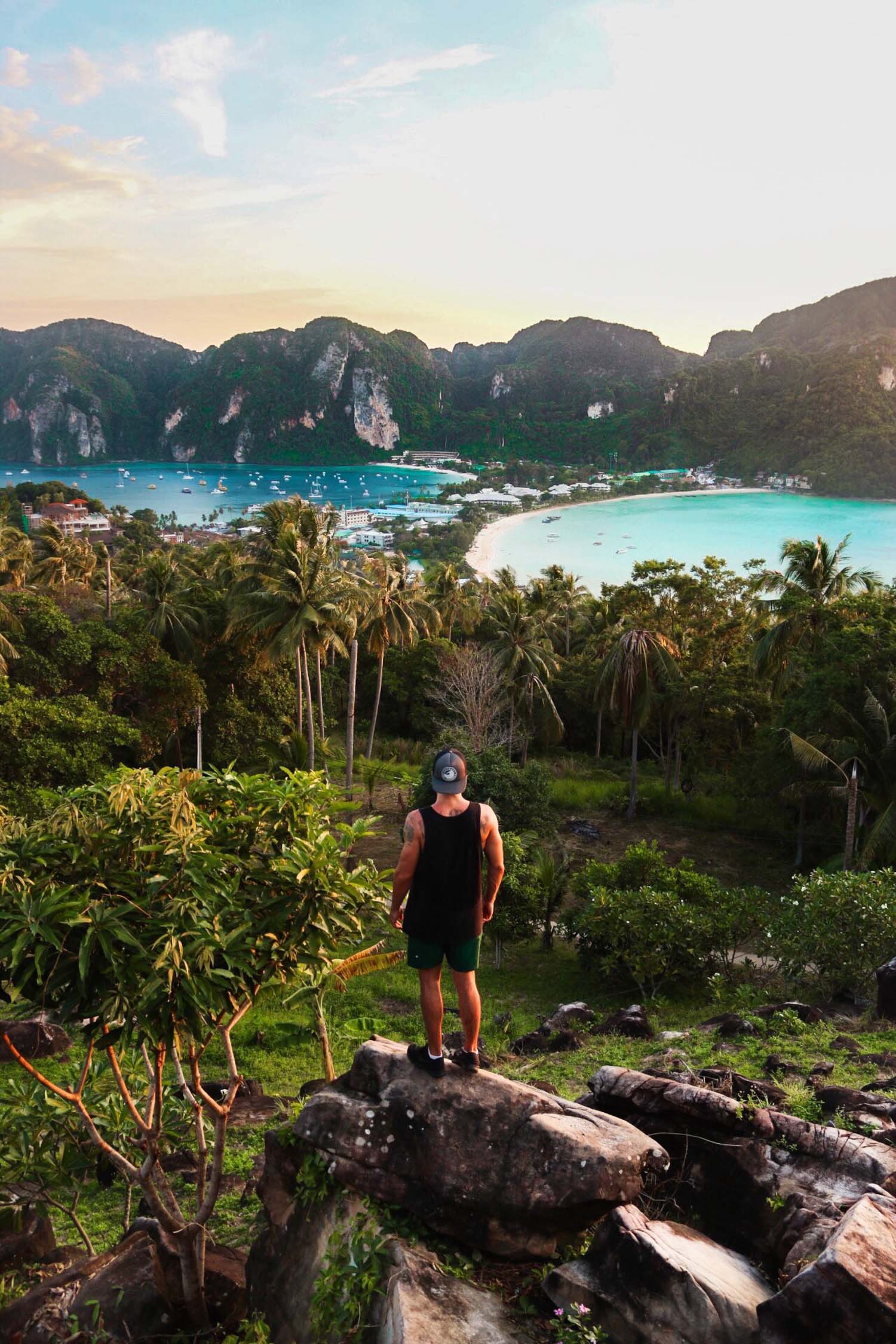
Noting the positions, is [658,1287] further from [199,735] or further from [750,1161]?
[199,735]

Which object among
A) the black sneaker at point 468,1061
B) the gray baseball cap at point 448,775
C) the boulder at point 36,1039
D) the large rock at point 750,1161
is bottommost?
the boulder at point 36,1039

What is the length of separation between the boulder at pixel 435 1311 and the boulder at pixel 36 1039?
8418 millimetres

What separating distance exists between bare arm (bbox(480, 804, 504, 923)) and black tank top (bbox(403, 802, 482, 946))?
4cm

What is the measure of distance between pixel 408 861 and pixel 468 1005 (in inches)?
39.6

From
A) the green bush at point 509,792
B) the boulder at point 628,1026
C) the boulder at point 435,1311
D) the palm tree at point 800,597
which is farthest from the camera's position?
the palm tree at point 800,597

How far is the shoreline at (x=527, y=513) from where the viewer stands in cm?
9539

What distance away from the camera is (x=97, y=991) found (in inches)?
158

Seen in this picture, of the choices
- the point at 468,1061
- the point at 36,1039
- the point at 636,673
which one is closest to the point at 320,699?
the point at 636,673

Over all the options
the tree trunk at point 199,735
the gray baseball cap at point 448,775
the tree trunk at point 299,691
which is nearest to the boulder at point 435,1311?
the gray baseball cap at point 448,775

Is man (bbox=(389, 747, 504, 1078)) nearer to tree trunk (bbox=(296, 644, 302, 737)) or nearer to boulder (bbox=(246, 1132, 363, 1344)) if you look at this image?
boulder (bbox=(246, 1132, 363, 1344))

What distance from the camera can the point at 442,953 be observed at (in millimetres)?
4773

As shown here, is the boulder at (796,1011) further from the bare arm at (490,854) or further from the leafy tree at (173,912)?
the leafy tree at (173,912)

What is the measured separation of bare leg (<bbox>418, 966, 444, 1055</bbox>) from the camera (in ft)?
15.3

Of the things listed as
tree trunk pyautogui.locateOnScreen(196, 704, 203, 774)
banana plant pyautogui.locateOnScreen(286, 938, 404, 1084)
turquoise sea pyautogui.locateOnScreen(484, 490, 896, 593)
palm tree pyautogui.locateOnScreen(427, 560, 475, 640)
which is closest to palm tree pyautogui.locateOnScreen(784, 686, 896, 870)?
banana plant pyautogui.locateOnScreen(286, 938, 404, 1084)
